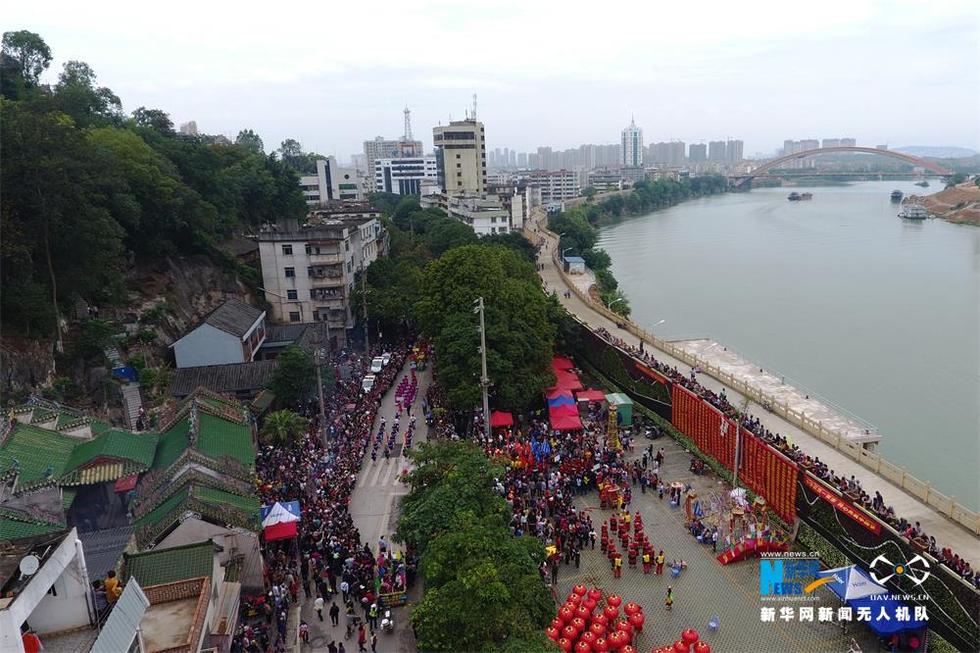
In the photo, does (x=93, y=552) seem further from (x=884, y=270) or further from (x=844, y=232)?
(x=844, y=232)

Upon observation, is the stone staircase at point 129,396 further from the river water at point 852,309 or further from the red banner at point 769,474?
the river water at point 852,309

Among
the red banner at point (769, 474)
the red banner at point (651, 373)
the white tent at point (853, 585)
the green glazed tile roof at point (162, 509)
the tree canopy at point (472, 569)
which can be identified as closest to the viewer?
the tree canopy at point (472, 569)

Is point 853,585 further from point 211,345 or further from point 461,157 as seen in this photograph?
point 461,157

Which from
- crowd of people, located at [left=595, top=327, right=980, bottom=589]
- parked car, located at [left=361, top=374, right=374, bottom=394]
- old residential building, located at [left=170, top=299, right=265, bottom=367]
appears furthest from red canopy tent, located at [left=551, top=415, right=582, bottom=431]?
old residential building, located at [left=170, top=299, right=265, bottom=367]

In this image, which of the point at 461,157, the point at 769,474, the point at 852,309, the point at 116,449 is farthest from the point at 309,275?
the point at 461,157

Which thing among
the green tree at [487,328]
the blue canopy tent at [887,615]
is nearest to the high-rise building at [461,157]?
the green tree at [487,328]
